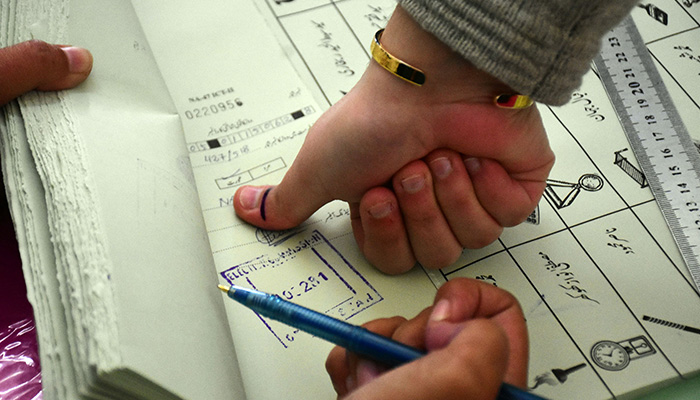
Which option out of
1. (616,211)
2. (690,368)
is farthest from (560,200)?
(690,368)

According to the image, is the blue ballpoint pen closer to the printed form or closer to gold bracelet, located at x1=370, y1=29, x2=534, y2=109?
the printed form

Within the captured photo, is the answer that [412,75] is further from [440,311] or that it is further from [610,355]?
[610,355]

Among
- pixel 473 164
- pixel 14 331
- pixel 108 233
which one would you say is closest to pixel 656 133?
pixel 473 164

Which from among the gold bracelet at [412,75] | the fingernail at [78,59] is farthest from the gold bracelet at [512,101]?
the fingernail at [78,59]

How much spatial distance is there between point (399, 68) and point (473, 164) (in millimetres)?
117

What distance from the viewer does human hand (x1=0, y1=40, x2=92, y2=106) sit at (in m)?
0.51

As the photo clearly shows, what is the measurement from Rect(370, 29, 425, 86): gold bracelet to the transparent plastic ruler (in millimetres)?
345

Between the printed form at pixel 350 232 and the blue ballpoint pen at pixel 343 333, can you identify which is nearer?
the blue ballpoint pen at pixel 343 333

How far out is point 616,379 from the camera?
50cm

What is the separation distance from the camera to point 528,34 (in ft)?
1.39

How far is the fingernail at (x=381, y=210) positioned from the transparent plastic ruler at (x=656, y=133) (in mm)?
322

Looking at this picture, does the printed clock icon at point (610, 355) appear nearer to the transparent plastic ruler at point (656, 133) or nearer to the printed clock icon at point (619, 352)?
the printed clock icon at point (619, 352)

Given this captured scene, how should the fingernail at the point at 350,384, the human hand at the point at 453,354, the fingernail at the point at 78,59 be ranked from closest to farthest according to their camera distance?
the human hand at the point at 453,354, the fingernail at the point at 350,384, the fingernail at the point at 78,59

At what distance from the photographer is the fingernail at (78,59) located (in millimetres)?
551
